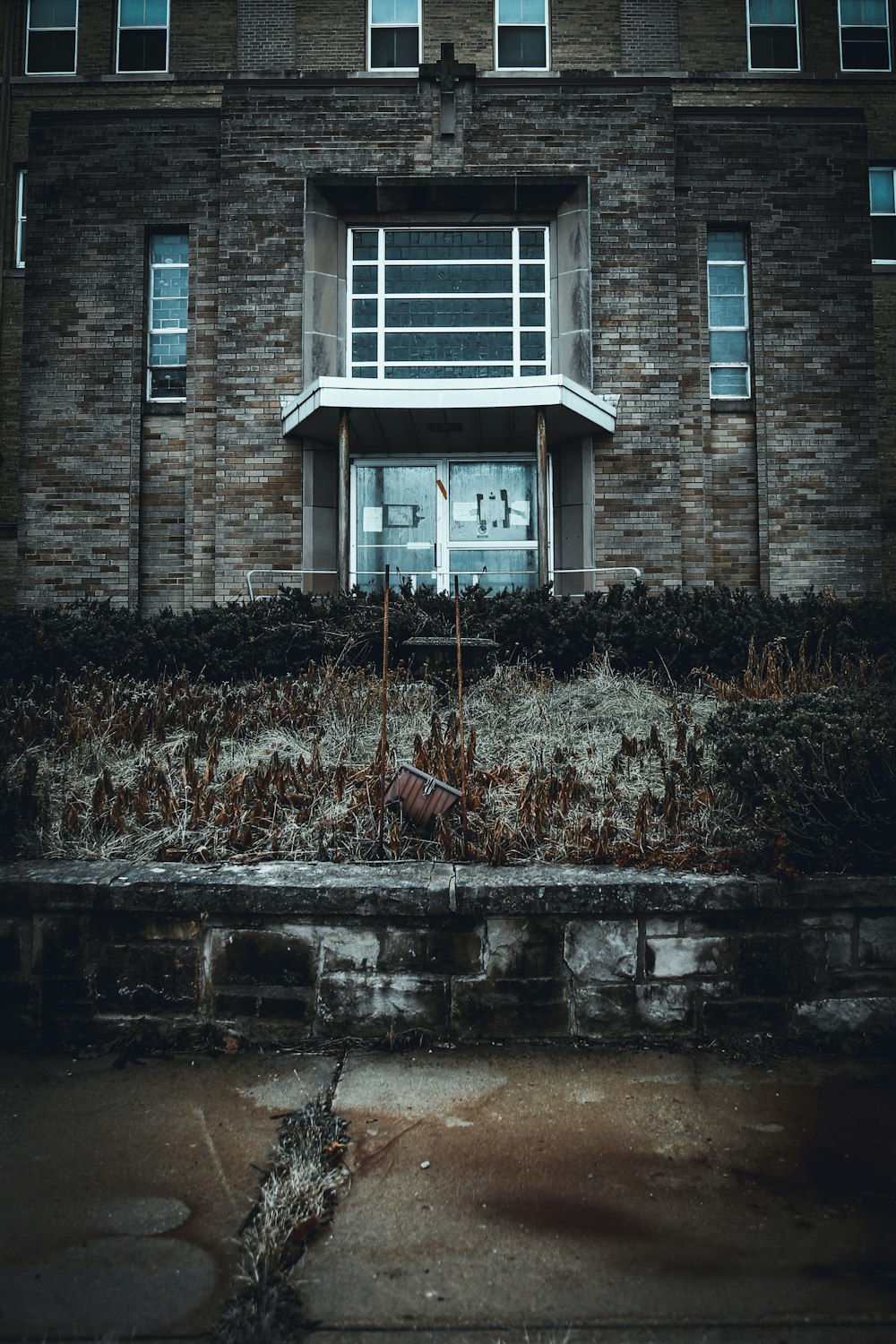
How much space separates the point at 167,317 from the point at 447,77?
5.33 meters

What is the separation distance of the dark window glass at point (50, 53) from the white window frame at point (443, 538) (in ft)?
31.3

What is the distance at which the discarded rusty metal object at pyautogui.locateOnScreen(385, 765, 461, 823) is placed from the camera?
12.7ft

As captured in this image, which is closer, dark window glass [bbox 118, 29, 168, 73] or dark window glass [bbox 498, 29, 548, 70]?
dark window glass [bbox 498, 29, 548, 70]

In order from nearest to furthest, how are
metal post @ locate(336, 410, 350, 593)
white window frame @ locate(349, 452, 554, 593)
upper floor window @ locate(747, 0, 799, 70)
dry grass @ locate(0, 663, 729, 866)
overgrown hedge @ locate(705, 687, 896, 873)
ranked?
overgrown hedge @ locate(705, 687, 896, 873), dry grass @ locate(0, 663, 729, 866), metal post @ locate(336, 410, 350, 593), white window frame @ locate(349, 452, 554, 593), upper floor window @ locate(747, 0, 799, 70)

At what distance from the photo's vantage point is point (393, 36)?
1446cm

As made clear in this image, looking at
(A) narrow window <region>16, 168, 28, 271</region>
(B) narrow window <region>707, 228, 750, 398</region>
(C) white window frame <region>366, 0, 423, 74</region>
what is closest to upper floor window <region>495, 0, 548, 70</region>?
(C) white window frame <region>366, 0, 423, 74</region>

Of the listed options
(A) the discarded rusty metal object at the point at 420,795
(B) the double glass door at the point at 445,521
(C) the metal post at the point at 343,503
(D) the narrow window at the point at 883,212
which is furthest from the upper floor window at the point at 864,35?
(A) the discarded rusty metal object at the point at 420,795

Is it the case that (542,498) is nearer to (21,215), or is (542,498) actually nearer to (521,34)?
(521,34)

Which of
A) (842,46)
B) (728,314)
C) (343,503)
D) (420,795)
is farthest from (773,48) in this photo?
(420,795)

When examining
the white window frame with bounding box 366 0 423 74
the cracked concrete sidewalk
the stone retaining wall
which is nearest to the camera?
the cracked concrete sidewalk

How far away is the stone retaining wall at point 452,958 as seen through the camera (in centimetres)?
331

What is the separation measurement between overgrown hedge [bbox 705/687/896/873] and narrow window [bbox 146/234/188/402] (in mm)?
11718

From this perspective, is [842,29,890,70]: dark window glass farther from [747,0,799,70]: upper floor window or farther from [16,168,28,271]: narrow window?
[16,168,28,271]: narrow window

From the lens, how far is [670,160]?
12.5m
